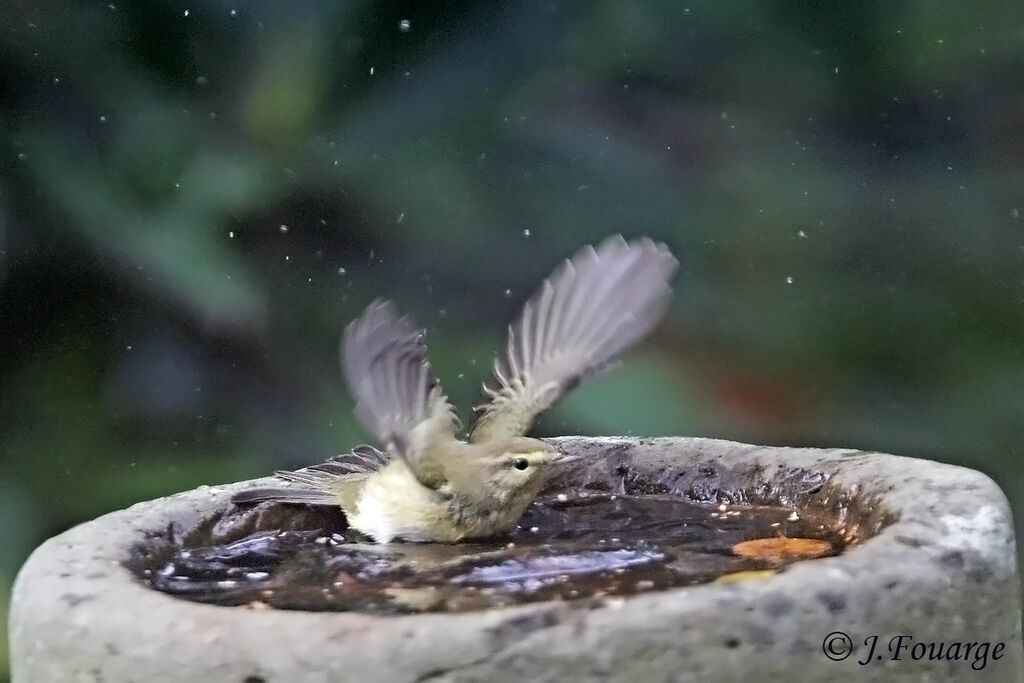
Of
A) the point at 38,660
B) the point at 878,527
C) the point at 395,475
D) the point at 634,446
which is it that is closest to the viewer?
the point at 38,660

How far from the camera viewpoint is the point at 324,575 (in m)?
1.75

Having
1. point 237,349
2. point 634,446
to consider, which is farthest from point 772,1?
point 237,349

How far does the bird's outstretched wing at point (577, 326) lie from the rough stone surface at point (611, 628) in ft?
2.11

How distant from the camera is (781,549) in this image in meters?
1.73

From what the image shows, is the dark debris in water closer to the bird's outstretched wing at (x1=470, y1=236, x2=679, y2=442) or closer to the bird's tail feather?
the bird's tail feather

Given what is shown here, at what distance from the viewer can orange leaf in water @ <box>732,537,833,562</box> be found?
166 cm

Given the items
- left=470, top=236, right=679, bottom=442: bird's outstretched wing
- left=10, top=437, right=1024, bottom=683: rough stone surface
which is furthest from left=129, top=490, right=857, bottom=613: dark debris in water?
left=470, top=236, right=679, bottom=442: bird's outstretched wing

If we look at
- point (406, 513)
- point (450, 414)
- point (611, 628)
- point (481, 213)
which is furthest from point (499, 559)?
point (481, 213)

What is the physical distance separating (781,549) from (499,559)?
0.44 metres

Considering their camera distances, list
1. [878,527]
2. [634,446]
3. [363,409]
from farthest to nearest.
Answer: [634,446], [363,409], [878,527]

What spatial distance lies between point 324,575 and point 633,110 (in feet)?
6.97

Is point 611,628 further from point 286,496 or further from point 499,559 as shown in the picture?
point 286,496

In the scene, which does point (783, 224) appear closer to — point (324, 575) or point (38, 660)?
point (324, 575)

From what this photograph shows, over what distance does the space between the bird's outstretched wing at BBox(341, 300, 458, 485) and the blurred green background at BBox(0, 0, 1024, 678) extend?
1.24m
